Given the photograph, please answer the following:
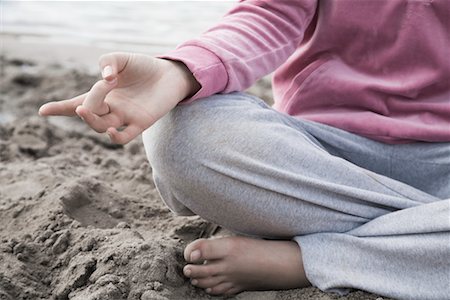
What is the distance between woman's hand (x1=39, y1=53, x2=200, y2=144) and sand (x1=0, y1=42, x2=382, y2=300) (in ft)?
0.86

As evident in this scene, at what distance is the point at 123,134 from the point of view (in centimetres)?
120

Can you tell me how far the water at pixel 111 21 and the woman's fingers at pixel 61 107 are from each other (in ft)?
6.65

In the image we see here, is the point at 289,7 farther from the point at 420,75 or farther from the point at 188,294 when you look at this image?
the point at 188,294

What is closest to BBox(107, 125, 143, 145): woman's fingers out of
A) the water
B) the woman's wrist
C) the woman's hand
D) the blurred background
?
the woman's hand

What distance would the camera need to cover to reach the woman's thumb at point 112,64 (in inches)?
45.7

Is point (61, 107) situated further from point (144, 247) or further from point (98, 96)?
point (144, 247)

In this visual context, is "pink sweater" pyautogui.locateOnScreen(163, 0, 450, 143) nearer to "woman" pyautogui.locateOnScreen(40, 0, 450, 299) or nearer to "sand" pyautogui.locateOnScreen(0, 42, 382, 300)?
"woman" pyautogui.locateOnScreen(40, 0, 450, 299)

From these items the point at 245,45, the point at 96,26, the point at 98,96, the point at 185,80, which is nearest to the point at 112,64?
the point at 98,96

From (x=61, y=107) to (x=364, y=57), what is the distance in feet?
2.10

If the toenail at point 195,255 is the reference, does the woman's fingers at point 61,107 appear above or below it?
above

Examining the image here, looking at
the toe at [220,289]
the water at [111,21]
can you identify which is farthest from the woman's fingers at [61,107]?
the water at [111,21]

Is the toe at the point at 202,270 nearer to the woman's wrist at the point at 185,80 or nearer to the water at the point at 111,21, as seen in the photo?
the woman's wrist at the point at 185,80

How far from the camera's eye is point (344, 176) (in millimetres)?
1426

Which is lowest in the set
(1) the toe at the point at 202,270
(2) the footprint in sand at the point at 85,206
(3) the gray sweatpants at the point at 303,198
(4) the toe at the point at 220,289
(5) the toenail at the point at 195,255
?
(2) the footprint in sand at the point at 85,206
